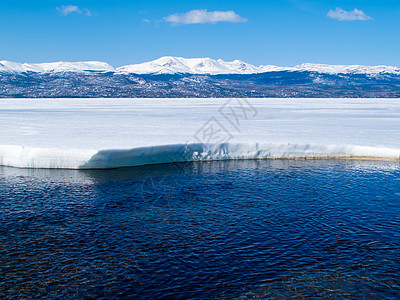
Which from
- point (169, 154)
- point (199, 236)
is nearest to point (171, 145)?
point (169, 154)

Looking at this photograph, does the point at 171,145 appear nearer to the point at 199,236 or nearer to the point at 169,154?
the point at 169,154

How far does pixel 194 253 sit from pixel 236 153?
36.8 feet

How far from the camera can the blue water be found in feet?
25.5

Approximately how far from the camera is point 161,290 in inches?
301

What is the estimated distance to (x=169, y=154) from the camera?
19.0 m

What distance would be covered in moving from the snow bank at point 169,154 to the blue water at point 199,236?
54.7 inches

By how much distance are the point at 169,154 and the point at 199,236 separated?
9.21 metres

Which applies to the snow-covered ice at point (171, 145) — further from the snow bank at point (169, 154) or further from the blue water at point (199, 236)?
the blue water at point (199, 236)

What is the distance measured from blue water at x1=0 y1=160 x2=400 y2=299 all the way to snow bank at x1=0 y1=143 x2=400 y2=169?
1389 mm

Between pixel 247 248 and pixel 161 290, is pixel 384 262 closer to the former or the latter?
pixel 247 248

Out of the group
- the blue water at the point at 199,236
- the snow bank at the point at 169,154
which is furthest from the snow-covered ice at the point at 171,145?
the blue water at the point at 199,236

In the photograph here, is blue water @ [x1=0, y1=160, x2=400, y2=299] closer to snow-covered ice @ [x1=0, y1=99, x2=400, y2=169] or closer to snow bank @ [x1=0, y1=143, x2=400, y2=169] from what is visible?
snow bank @ [x1=0, y1=143, x2=400, y2=169]

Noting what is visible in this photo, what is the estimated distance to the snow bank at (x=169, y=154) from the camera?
17.5 m

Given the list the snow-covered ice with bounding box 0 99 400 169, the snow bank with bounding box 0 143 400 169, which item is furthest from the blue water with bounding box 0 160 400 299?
the snow-covered ice with bounding box 0 99 400 169
